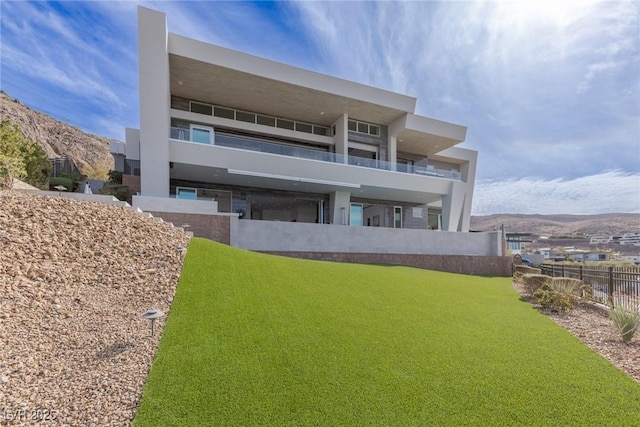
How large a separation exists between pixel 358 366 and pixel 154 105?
615 inches

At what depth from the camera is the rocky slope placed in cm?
332

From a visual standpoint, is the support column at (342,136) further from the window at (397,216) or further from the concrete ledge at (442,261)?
the concrete ledge at (442,261)

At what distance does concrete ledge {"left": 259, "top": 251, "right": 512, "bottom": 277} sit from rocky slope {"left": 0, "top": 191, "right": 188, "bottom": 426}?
947cm

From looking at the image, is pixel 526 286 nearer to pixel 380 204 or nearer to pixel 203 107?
pixel 380 204

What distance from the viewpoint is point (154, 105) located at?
1484 cm

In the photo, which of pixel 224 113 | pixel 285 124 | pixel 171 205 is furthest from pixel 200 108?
pixel 171 205

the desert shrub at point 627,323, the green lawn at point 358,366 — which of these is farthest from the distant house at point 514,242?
the green lawn at point 358,366

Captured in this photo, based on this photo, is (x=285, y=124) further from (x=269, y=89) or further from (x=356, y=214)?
(x=356, y=214)

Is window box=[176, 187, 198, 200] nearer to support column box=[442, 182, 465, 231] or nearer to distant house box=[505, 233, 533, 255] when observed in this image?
support column box=[442, 182, 465, 231]

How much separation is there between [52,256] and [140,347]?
3.35m

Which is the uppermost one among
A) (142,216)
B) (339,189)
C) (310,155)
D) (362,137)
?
(362,137)

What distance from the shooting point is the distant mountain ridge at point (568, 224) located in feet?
314

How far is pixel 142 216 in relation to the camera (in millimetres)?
9312

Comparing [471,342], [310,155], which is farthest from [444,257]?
[471,342]
